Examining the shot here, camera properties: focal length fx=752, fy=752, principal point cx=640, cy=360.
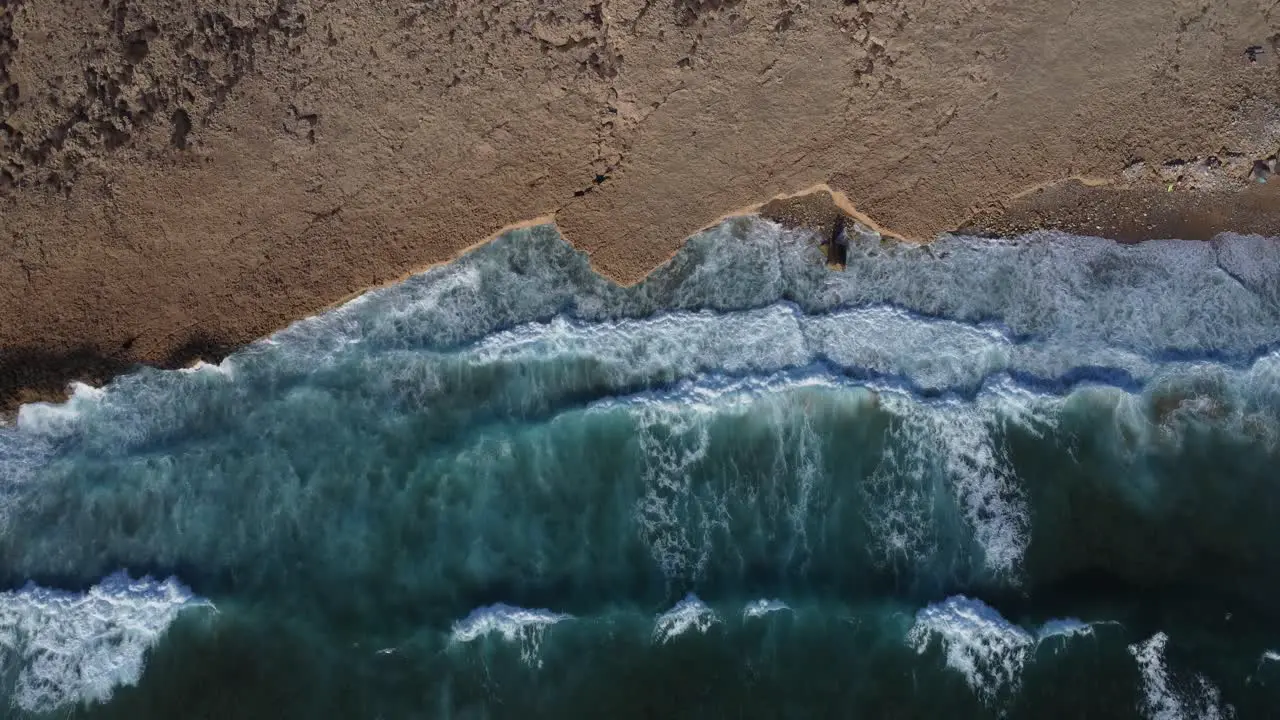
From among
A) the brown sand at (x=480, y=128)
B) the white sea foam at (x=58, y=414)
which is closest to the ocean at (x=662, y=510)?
the white sea foam at (x=58, y=414)

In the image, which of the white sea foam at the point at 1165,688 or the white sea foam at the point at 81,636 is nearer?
the white sea foam at the point at 81,636

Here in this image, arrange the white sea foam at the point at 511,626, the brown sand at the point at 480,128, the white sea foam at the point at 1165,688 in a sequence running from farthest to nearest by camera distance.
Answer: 1. the white sea foam at the point at 1165,688
2. the white sea foam at the point at 511,626
3. the brown sand at the point at 480,128

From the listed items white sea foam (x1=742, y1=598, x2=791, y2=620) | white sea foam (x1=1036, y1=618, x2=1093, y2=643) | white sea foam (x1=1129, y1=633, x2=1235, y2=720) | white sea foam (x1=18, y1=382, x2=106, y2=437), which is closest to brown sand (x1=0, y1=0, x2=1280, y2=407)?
white sea foam (x1=18, y1=382, x2=106, y2=437)

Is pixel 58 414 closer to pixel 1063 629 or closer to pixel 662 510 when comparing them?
pixel 662 510

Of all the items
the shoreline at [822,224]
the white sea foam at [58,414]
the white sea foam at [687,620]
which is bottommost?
the white sea foam at [687,620]

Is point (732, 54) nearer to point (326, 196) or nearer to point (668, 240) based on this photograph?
point (668, 240)

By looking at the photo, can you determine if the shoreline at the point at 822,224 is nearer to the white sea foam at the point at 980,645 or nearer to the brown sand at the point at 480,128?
the brown sand at the point at 480,128

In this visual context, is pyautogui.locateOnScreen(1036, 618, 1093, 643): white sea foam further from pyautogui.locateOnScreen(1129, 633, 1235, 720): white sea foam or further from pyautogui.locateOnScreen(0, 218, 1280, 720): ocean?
pyautogui.locateOnScreen(1129, 633, 1235, 720): white sea foam
